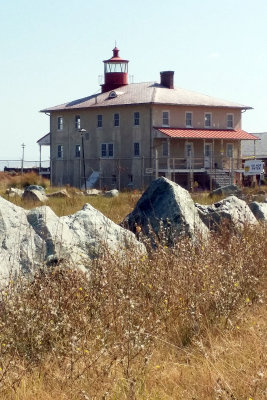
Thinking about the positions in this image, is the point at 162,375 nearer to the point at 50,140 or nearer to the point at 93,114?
the point at 93,114

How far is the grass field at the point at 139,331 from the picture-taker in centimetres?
506

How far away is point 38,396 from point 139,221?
7.81 meters

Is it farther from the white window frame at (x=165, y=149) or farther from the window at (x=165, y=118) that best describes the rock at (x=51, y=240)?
the window at (x=165, y=118)

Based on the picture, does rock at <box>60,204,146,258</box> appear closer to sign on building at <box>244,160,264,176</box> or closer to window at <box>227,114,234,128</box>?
sign on building at <box>244,160,264,176</box>

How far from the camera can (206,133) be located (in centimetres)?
5619

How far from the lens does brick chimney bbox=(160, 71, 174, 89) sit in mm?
57347

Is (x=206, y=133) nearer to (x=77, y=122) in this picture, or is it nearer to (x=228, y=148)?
(x=228, y=148)

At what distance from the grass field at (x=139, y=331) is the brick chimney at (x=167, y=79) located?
49834mm

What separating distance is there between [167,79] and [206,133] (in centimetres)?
525

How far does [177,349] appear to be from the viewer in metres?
6.23

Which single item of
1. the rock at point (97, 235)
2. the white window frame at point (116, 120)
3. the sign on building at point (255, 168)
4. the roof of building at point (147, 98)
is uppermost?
the roof of building at point (147, 98)

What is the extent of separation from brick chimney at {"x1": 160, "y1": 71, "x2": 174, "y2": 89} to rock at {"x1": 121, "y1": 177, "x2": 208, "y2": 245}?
147 ft

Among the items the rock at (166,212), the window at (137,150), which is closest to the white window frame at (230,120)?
the window at (137,150)

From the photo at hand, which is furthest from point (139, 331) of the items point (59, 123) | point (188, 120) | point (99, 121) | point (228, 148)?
point (59, 123)
